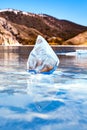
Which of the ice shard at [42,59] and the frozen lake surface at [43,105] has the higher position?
the ice shard at [42,59]

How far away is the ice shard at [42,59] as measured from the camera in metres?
11.2

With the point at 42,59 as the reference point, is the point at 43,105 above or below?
below

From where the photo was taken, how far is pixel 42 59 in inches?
442

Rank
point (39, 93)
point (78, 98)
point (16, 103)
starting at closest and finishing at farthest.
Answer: point (16, 103)
point (78, 98)
point (39, 93)

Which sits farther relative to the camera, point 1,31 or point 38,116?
point 1,31

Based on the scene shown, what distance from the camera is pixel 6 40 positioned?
150m

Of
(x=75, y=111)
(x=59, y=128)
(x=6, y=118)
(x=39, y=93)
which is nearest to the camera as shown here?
(x=59, y=128)

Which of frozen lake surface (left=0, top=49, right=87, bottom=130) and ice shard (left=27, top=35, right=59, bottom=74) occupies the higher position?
ice shard (left=27, top=35, right=59, bottom=74)

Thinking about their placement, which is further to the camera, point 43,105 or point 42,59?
point 42,59

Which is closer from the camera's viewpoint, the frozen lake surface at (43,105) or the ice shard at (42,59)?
the frozen lake surface at (43,105)

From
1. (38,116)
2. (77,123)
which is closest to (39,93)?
(38,116)

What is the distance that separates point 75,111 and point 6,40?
477 feet

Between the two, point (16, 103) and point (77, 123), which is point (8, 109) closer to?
point (16, 103)

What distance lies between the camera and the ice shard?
36.8 feet
